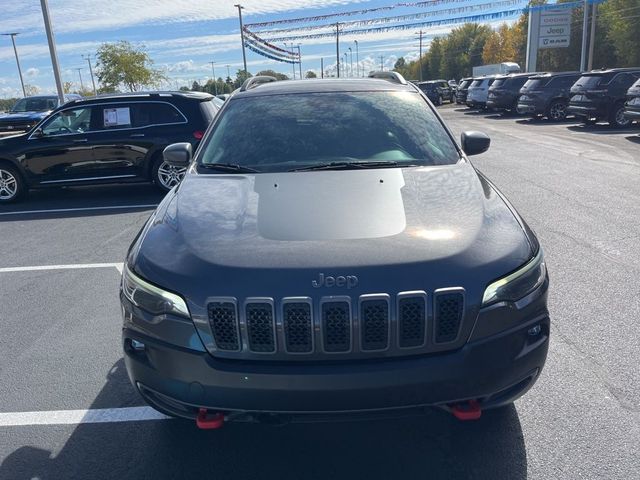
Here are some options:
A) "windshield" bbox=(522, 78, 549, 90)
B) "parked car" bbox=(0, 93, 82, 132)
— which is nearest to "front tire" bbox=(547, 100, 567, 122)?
"windshield" bbox=(522, 78, 549, 90)

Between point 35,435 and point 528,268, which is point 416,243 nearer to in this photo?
point 528,268

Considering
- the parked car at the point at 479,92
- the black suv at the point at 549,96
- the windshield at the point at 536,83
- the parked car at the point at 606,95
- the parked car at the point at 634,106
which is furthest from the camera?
the parked car at the point at 479,92

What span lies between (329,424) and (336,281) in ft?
3.77

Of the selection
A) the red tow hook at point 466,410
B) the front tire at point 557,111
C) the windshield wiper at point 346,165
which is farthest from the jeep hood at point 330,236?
the front tire at point 557,111

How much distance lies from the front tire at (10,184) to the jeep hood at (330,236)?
789 centimetres

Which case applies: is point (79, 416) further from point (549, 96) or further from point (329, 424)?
point (549, 96)

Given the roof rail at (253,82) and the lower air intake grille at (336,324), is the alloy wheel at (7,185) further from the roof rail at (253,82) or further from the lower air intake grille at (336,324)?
the lower air intake grille at (336,324)

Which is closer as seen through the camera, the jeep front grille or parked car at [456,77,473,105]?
the jeep front grille

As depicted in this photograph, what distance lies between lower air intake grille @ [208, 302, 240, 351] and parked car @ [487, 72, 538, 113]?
1020 inches

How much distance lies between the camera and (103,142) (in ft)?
31.7

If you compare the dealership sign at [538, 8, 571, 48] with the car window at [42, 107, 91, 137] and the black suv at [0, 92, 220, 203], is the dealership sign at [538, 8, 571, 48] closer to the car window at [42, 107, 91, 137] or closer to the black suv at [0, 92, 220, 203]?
the black suv at [0, 92, 220, 203]

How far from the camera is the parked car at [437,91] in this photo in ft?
137

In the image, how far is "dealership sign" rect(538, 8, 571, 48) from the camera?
155 feet

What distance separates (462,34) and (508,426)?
117 meters
